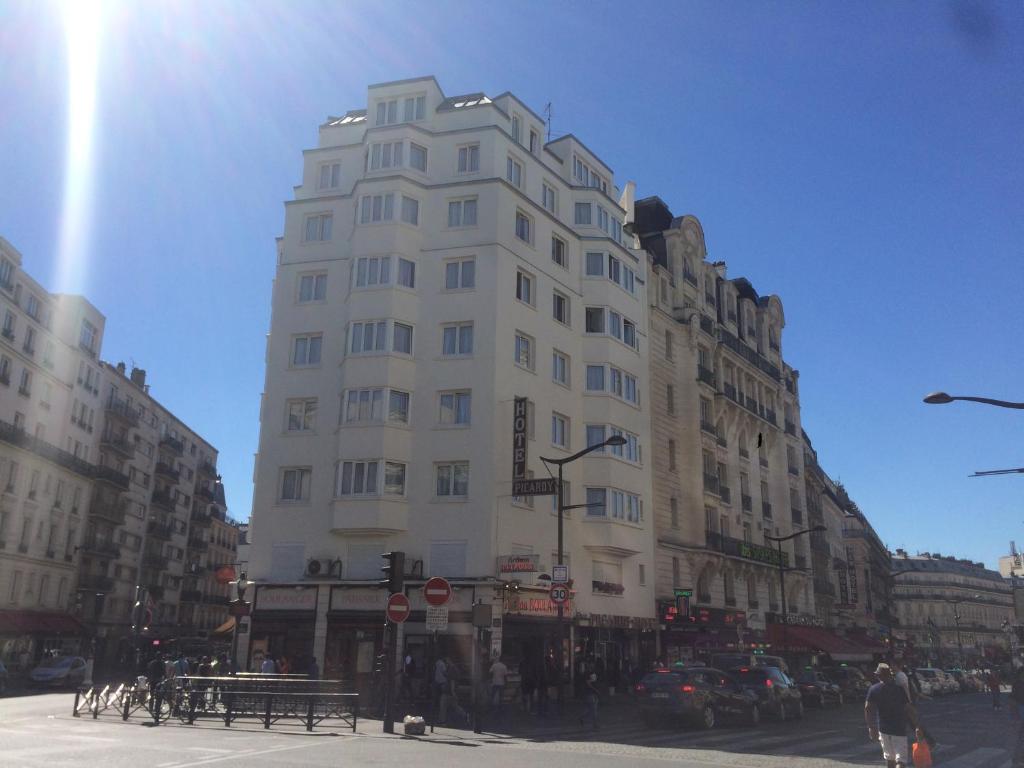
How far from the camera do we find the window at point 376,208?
34.6 m

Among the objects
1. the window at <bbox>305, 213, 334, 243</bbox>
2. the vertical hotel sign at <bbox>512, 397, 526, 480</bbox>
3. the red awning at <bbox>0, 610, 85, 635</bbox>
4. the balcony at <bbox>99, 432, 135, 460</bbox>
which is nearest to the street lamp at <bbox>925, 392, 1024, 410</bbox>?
the vertical hotel sign at <bbox>512, 397, 526, 480</bbox>

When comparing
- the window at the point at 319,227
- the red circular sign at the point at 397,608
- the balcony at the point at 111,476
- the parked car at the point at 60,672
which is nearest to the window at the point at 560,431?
the window at the point at 319,227

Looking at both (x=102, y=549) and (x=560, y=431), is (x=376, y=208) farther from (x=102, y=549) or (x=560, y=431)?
(x=102, y=549)

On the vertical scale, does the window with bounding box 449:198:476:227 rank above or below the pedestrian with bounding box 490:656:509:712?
above

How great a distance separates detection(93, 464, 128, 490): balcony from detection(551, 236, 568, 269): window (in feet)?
124

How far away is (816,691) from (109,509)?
48.7 metres

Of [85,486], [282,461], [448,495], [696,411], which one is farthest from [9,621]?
[696,411]

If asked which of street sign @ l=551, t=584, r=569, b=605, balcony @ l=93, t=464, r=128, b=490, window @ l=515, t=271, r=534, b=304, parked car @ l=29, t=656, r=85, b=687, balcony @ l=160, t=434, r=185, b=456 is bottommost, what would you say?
parked car @ l=29, t=656, r=85, b=687

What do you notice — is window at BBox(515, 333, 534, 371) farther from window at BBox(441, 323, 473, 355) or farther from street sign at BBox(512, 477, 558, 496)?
street sign at BBox(512, 477, 558, 496)

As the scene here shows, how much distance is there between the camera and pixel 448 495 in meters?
31.4

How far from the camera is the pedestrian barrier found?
63.5 feet

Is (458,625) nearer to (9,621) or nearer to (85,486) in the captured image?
(9,621)

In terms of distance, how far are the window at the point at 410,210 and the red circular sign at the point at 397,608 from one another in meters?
19.5

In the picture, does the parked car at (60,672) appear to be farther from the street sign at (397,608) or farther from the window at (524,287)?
the window at (524,287)
